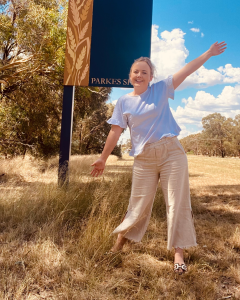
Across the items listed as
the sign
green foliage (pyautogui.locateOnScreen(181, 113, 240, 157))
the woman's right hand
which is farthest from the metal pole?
green foliage (pyautogui.locateOnScreen(181, 113, 240, 157))

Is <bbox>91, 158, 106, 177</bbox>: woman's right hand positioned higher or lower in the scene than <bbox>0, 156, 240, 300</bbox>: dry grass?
higher

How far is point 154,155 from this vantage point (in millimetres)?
2578

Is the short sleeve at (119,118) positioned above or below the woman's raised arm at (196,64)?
below

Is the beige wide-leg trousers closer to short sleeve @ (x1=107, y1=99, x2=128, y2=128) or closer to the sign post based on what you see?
short sleeve @ (x1=107, y1=99, x2=128, y2=128)

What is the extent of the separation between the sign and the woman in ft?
8.79

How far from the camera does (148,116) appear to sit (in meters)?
2.57

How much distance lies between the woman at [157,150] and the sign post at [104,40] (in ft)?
8.78

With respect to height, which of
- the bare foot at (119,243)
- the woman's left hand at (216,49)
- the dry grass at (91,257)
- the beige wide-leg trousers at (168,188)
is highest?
the woman's left hand at (216,49)

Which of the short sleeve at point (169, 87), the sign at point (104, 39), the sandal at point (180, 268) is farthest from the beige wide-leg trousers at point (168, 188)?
the sign at point (104, 39)

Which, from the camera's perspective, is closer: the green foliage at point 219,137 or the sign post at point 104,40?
the sign post at point 104,40

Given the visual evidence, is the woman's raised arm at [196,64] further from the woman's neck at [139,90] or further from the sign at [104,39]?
the sign at [104,39]

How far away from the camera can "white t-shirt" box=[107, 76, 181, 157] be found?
2561mm

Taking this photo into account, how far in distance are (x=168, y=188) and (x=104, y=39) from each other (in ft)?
12.4

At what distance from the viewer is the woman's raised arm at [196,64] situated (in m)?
2.63
